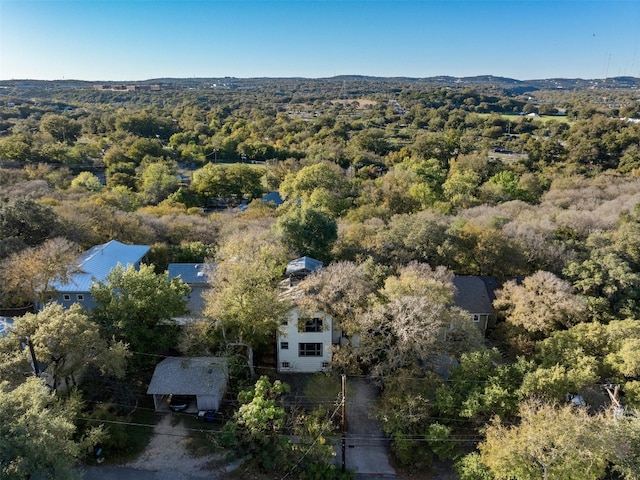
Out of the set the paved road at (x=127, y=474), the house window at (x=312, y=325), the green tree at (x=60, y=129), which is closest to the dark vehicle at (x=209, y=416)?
the paved road at (x=127, y=474)

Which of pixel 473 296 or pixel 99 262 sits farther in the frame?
pixel 99 262

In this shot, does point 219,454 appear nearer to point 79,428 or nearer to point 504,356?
point 79,428

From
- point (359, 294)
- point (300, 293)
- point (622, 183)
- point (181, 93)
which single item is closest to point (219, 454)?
point (300, 293)

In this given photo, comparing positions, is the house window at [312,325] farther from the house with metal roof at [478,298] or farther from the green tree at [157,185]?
the green tree at [157,185]

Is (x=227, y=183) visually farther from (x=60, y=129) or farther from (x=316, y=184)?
(x=60, y=129)

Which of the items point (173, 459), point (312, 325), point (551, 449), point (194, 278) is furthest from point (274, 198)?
point (551, 449)

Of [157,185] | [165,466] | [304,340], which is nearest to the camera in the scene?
[165,466]
